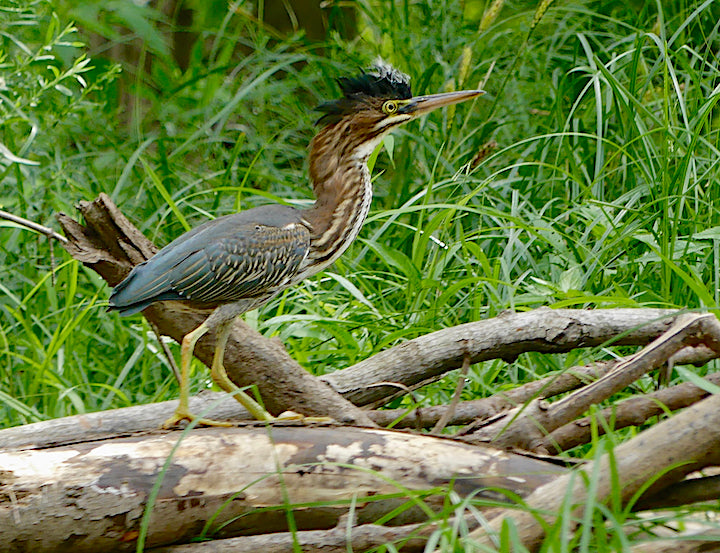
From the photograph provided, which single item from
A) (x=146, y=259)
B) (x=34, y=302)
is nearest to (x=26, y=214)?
(x=34, y=302)

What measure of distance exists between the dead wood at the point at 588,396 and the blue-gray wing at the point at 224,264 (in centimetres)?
89

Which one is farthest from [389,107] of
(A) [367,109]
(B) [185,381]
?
(B) [185,381]

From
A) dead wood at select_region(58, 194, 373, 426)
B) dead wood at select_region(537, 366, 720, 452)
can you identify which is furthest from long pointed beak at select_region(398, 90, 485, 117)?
dead wood at select_region(537, 366, 720, 452)

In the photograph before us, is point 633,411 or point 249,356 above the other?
point 249,356

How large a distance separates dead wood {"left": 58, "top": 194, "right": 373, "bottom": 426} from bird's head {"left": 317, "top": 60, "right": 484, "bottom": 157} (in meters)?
0.84

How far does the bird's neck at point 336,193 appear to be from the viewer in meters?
3.62

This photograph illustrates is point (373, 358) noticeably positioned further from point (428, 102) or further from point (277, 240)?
point (428, 102)

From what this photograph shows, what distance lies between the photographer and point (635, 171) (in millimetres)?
5059

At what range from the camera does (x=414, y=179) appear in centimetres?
581

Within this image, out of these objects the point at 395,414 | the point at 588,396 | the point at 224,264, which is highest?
the point at 224,264

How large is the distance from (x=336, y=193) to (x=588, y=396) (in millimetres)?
1213

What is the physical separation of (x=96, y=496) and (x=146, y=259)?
100cm

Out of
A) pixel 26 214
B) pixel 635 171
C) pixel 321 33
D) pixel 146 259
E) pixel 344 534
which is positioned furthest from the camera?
pixel 321 33

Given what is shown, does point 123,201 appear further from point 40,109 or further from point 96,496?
point 96,496
